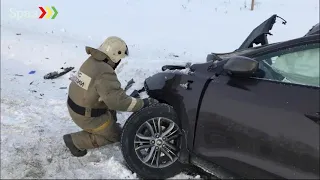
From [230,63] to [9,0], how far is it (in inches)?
336

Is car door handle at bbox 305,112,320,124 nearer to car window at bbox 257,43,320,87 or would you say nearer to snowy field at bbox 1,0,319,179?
car window at bbox 257,43,320,87

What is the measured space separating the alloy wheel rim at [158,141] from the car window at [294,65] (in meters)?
1.09

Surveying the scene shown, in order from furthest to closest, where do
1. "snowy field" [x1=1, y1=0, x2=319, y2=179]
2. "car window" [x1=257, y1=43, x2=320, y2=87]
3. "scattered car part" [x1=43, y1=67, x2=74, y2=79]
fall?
"scattered car part" [x1=43, y1=67, x2=74, y2=79] < "snowy field" [x1=1, y1=0, x2=319, y2=179] < "car window" [x1=257, y1=43, x2=320, y2=87]

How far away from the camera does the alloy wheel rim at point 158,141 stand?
415 centimetres

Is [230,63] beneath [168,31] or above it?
above

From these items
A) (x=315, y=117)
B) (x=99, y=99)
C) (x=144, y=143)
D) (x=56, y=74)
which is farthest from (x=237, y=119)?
(x=56, y=74)

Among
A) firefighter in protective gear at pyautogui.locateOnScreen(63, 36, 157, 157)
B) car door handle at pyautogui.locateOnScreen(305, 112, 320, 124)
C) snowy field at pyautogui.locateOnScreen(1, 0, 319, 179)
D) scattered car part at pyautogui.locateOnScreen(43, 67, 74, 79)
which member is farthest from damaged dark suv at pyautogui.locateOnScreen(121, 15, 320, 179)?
scattered car part at pyautogui.locateOnScreen(43, 67, 74, 79)

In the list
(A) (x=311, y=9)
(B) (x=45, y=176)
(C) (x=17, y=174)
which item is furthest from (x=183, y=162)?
(A) (x=311, y=9)

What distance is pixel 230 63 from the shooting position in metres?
3.56

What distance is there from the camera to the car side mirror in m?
3.45

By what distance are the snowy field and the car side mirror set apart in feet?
4.92

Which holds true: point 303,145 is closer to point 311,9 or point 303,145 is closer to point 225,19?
point 225,19

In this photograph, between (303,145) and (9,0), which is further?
(9,0)

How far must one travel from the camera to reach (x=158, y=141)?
417 centimetres
